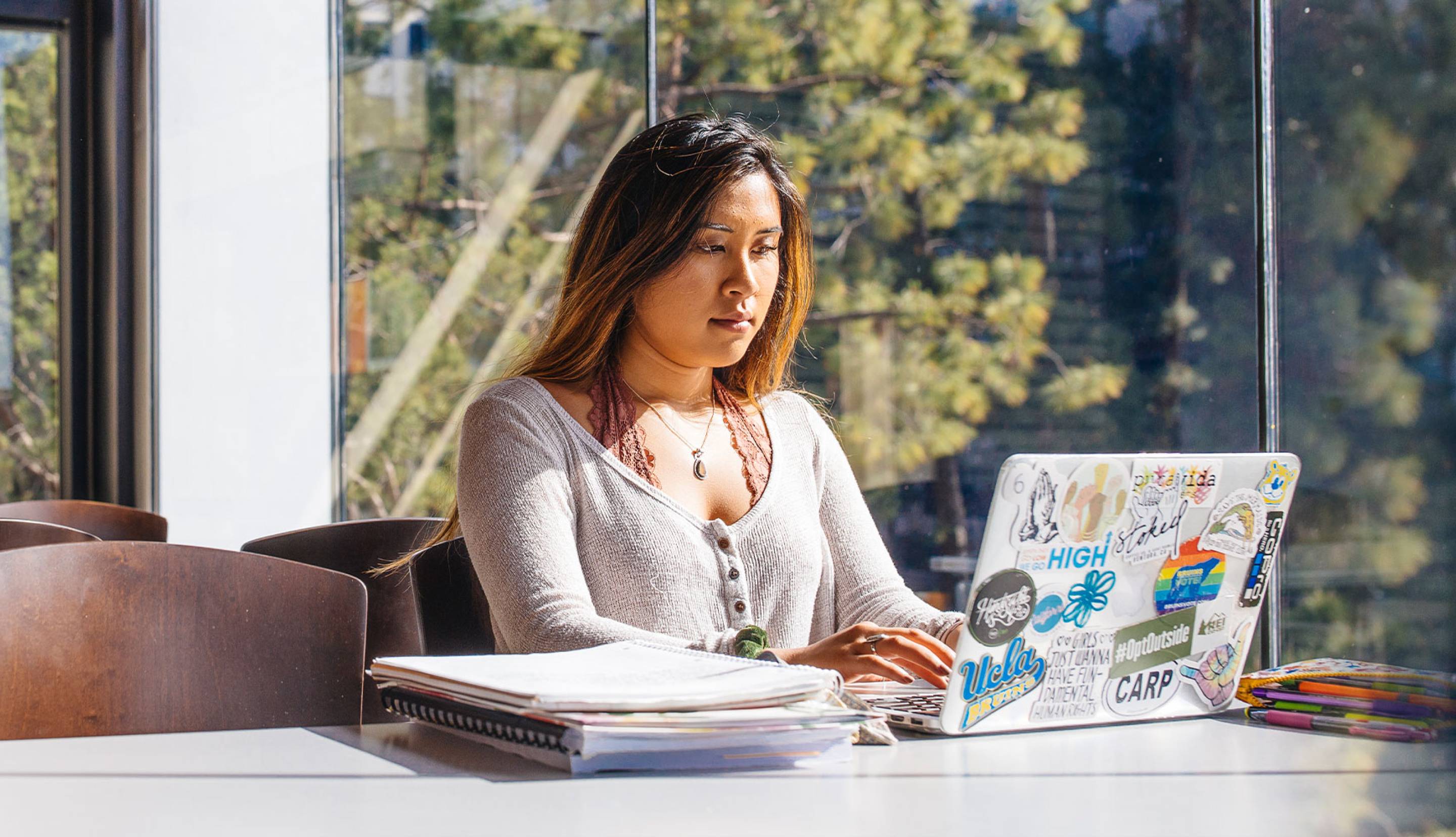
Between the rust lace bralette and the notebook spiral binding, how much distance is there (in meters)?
0.64

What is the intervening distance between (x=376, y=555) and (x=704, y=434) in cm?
76

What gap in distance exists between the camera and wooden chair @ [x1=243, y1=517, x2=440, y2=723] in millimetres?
2336

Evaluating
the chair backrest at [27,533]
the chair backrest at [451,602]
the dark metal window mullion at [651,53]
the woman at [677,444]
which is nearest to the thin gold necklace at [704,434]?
the woman at [677,444]

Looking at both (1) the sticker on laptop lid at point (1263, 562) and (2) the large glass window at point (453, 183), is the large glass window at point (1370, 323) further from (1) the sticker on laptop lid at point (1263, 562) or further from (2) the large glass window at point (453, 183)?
(2) the large glass window at point (453, 183)

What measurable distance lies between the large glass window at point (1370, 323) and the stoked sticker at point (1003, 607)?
0.27 metres

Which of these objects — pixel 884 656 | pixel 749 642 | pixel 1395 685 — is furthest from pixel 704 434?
pixel 1395 685

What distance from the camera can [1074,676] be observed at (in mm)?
1232

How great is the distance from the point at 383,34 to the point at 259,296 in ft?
4.36

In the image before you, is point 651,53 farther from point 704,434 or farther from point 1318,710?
point 1318,710

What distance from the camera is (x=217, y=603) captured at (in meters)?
1.50

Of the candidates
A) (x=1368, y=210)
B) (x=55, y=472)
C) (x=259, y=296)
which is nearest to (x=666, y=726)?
(x=1368, y=210)

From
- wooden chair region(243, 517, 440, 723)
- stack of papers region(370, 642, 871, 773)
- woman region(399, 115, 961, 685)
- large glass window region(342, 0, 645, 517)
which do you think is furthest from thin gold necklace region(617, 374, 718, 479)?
large glass window region(342, 0, 645, 517)

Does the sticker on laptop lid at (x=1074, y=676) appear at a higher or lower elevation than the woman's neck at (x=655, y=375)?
lower

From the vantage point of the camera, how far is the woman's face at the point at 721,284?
185 cm
